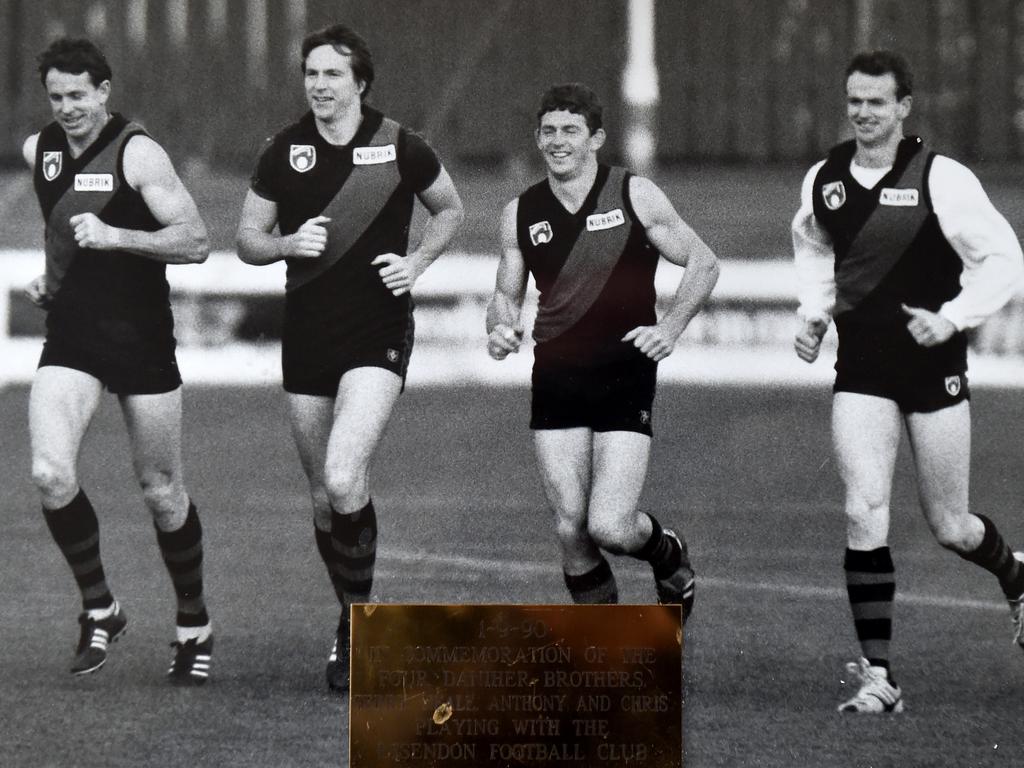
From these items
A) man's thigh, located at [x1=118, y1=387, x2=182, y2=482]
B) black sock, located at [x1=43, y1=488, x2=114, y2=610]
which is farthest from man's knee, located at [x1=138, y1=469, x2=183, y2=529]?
black sock, located at [x1=43, y1=488, x2=114, y2=610]

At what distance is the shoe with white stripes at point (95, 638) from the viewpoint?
4.75 metres

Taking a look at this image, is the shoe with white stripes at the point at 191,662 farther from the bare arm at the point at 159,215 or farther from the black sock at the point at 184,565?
the bare arm at the point at 159,215

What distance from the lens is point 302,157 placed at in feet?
15.4

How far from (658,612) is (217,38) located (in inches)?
90.0

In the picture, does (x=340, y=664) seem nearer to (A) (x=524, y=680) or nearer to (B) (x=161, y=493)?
(B) (x=161, y=493)

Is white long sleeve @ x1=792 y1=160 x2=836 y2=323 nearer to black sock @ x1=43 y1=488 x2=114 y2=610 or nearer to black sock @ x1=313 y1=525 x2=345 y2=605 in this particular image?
black sock @ x1=313 y1=525 x2=345 y2=605

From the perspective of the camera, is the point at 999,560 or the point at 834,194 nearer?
the point at 834,194

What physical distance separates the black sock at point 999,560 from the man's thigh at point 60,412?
214 centimetres

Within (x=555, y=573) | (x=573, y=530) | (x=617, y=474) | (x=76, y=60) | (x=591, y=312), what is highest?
(x=76, y=60)

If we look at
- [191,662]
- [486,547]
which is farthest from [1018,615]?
[191,662]

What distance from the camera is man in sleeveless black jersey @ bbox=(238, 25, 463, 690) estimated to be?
4660mm

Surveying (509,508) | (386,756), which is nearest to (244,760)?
(386,756)

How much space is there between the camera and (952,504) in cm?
457

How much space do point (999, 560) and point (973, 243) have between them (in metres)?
0.79
